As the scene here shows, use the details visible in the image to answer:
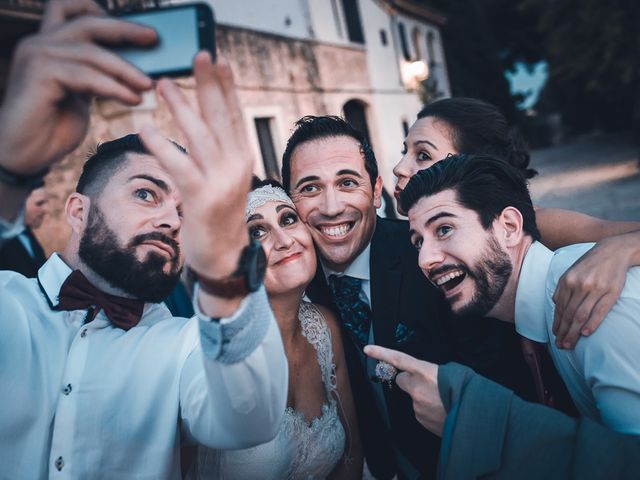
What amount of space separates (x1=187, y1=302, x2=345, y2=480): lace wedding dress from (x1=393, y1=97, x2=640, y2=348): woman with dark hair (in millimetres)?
871

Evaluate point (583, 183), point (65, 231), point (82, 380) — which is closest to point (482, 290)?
point (82, 380)

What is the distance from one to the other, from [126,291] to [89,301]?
14 cm

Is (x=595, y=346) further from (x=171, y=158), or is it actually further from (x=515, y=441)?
(x=171, y=158)

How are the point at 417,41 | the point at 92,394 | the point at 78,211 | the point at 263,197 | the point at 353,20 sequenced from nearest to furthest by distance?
the point at 92,394 → the point at 78,211 → the point at 263,197 → the point at 353,20 → the point at 417,41

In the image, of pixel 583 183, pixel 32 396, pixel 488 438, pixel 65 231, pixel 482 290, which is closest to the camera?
pixel 488 438

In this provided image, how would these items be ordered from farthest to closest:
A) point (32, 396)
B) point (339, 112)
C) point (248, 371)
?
point (339, 112) → point (32, 396) → point (248, 371)

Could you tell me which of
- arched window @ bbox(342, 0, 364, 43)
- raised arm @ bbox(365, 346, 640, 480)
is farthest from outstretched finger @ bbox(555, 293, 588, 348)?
arched window @ bbox(342, 0, 364, 43)

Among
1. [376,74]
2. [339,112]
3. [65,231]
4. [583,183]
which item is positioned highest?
[376,74]

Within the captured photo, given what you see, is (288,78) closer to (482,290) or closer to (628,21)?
(628,21)

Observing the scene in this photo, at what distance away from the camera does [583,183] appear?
12961mm

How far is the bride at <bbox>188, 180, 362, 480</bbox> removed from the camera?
2.06m

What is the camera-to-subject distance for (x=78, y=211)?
1991 millimetres

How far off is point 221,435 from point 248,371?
0.93ft

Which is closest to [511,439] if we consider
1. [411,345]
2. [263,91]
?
[411,345]
